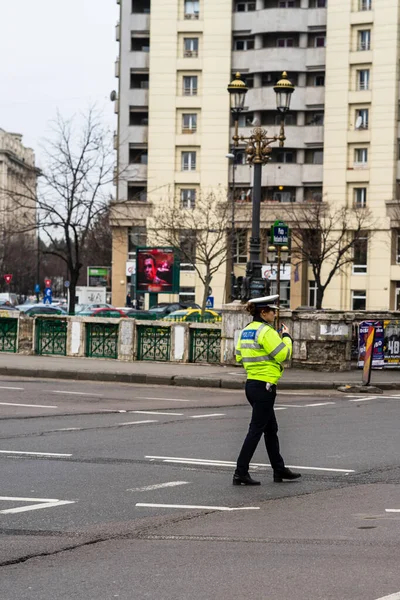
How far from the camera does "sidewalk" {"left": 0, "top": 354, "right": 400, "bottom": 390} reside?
2350 centimetres

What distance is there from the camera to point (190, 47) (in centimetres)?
7294

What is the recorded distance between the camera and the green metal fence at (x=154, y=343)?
27656 mm

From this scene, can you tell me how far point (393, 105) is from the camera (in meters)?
69.8

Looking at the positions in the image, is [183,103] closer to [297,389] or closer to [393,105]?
[393,105]

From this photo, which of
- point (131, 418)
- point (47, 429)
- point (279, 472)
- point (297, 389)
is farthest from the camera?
point (297, 389)

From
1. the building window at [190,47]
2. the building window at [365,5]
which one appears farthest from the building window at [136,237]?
the building window at [365,5]

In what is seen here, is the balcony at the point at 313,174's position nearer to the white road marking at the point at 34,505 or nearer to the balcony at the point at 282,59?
the balcony at the point at 282,59

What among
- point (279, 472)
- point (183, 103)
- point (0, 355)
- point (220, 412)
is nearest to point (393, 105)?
point (183, 103)

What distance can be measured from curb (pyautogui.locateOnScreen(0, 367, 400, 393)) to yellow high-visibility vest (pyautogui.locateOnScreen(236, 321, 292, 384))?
12379 millimetres

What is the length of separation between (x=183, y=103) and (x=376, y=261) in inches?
632

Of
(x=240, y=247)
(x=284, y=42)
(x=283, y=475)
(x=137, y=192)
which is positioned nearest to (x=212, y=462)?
(x=283, y=475)

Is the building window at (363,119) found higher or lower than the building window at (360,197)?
higher

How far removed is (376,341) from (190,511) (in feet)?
57.0

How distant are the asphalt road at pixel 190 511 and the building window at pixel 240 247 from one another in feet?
174
